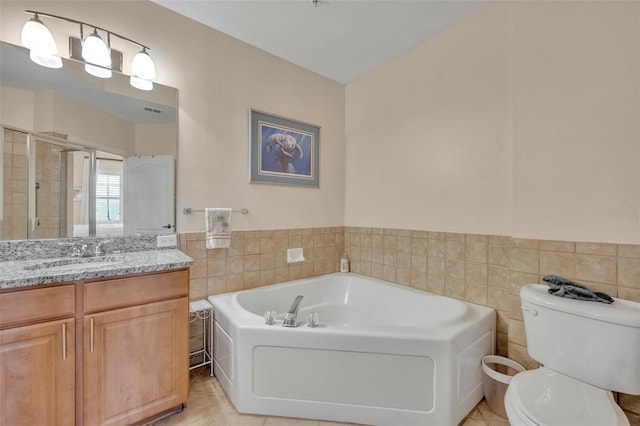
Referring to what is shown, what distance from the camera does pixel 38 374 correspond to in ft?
3.84

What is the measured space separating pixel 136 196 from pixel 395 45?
2.27m

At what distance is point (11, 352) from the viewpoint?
112 cm

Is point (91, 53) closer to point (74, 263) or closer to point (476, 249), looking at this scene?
point (74, 263)

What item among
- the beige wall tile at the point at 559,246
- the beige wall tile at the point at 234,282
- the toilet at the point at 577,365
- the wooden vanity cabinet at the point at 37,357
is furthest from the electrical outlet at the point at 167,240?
the beige wall tile at the point at 559,246

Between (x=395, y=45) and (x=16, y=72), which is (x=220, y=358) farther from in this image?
(x=395, y=45)

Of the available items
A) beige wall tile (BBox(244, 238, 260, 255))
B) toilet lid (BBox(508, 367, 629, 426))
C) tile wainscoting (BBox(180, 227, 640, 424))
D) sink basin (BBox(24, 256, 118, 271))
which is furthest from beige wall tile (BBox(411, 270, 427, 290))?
sink basin (BBox(24, 256, 118, 271))

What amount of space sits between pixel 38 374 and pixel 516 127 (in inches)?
108

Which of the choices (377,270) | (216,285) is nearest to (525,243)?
(377,270)

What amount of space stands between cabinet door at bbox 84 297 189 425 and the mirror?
713 mm

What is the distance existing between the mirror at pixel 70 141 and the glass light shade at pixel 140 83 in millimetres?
28

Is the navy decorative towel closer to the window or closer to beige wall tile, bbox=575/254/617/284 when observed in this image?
beige wall tile, bbox=575/254/617/284

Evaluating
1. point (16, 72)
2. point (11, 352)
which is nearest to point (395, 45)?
point (16, 72)

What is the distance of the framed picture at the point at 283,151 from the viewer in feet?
7.75

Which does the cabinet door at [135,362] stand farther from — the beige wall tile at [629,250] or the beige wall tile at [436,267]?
the beige wall tile at [629,250]
